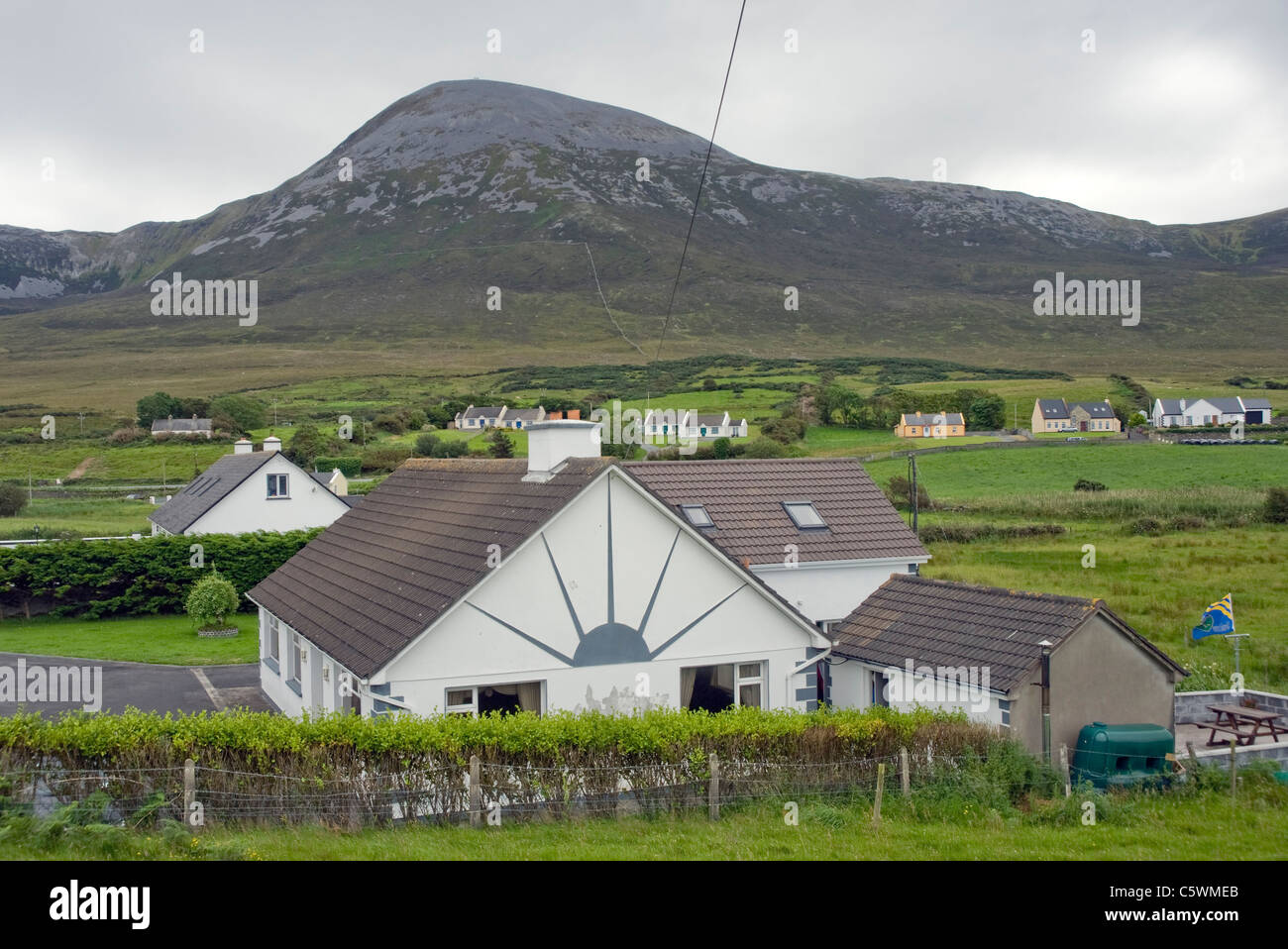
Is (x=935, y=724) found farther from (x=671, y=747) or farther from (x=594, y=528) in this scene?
(x=594, y=528)

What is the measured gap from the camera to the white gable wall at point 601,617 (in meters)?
16.0

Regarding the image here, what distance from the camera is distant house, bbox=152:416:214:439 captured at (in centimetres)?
10881

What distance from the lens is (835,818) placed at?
11867 millimetres

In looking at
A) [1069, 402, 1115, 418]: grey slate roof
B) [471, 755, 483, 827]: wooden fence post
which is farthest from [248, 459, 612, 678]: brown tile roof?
[1069, 402, 1115, 418]: grey slate roof

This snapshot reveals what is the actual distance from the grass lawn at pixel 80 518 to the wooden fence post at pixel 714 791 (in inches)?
1884

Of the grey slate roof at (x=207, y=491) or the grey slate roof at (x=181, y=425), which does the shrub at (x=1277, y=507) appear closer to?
the grey slate roof at (x=207, y=491)

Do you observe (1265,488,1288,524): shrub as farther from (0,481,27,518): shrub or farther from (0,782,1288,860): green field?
(0,481,27,518): shrub

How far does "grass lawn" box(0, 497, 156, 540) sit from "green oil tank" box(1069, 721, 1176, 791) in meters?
48.5

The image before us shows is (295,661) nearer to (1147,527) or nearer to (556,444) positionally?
(556,444)

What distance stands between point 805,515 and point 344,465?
63.3 m
